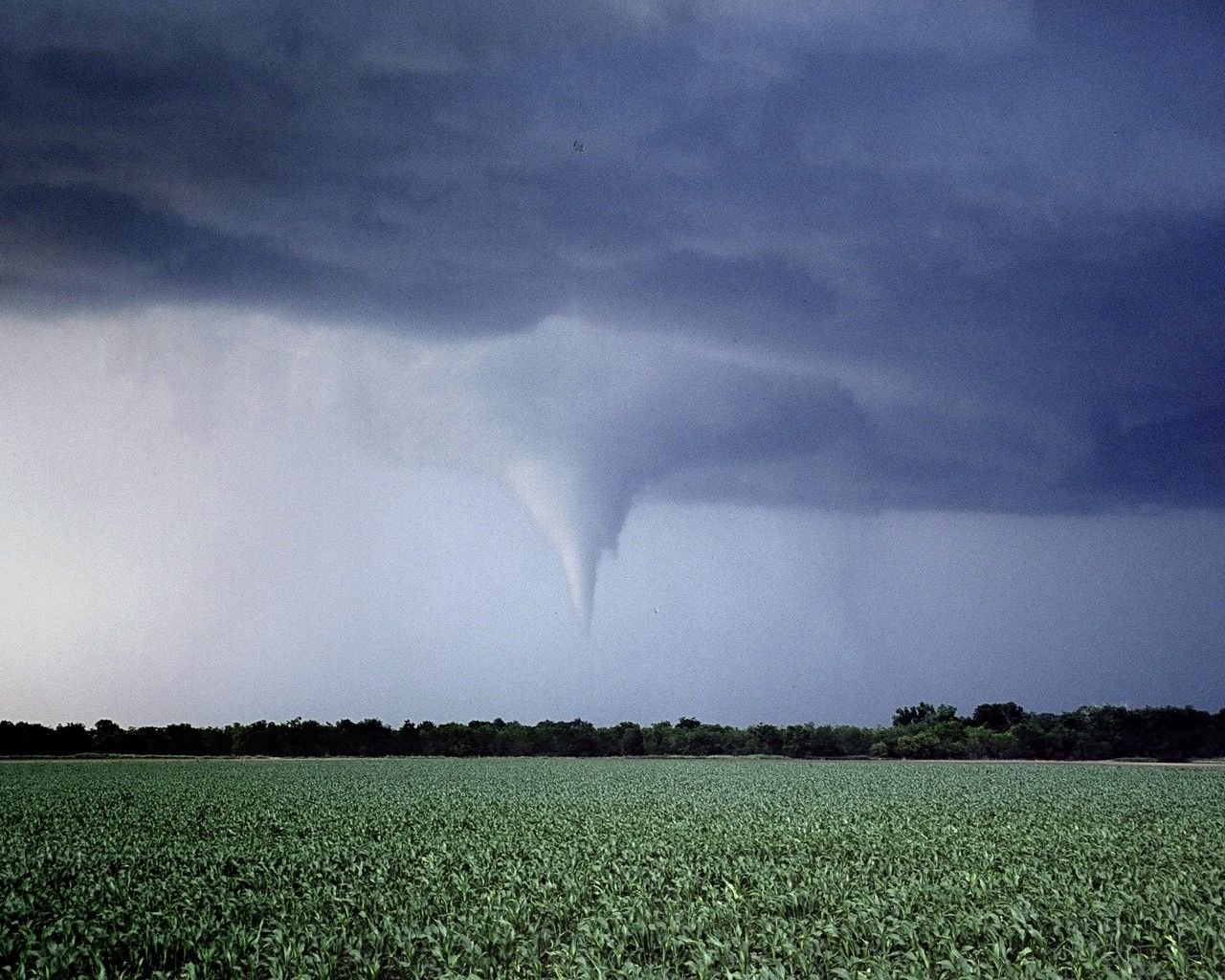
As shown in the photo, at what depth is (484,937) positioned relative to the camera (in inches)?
680

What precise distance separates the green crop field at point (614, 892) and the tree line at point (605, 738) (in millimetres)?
86016

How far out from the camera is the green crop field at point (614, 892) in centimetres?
1653

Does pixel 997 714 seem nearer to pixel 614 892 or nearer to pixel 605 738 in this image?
pixel 605 738

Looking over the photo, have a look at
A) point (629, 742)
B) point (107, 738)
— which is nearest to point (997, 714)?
point (629, 742)

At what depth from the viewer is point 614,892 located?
2108 cm

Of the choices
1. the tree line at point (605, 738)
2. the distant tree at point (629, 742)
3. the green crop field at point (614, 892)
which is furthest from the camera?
the distant tree at point (629, 742)

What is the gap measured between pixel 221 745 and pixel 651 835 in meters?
123

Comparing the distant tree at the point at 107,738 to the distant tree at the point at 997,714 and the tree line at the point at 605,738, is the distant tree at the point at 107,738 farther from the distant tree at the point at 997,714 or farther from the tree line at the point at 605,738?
the distant tree at the point at 997,714

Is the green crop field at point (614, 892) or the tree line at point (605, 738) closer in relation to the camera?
the green crop field at point (614, 892)

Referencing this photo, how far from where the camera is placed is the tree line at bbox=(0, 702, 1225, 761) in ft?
397

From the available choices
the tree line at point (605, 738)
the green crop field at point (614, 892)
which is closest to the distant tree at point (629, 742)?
the tree line at point (605, 738)

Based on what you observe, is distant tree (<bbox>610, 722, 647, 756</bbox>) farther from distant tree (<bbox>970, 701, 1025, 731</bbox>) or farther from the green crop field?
the green crop field

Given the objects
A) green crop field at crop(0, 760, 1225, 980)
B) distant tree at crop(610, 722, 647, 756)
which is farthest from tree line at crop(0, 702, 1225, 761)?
green crop field at crop(0, 760, 1225, 980)

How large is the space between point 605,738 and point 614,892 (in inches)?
4787
